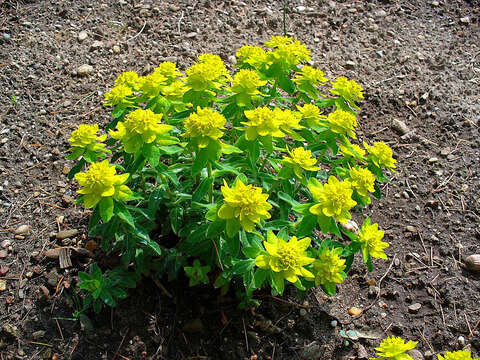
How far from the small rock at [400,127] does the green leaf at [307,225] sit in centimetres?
257

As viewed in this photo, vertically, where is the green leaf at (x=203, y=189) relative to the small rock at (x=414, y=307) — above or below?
above

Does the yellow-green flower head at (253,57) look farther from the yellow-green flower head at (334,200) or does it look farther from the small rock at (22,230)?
the small rock at (22,230)

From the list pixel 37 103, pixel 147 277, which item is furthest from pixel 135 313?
pixel 37 103

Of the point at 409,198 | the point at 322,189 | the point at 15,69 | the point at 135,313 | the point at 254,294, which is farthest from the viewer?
the point at 15,69

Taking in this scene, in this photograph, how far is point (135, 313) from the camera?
3.06m

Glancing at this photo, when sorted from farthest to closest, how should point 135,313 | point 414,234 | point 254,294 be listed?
1. point 414,234
2. point 254,294
3. point 135,313

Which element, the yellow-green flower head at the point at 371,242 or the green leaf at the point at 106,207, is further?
the yellow-green flower head at the point at 371,242

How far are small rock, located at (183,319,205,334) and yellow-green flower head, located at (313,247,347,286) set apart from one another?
40.9 inches

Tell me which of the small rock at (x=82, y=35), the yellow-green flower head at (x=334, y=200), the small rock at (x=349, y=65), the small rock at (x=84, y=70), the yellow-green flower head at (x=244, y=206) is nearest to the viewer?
the yellow-green flower head at (x=244, y=206)

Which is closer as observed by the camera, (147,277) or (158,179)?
(158,179)

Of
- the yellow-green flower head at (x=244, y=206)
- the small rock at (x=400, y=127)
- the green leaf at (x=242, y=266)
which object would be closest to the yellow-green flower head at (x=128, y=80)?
the yellow-green flower head at (x=244, y=206)

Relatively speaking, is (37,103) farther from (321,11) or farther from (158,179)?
(321,11)

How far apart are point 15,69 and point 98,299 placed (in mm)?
2983

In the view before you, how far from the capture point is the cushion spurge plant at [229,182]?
7.69 ft
